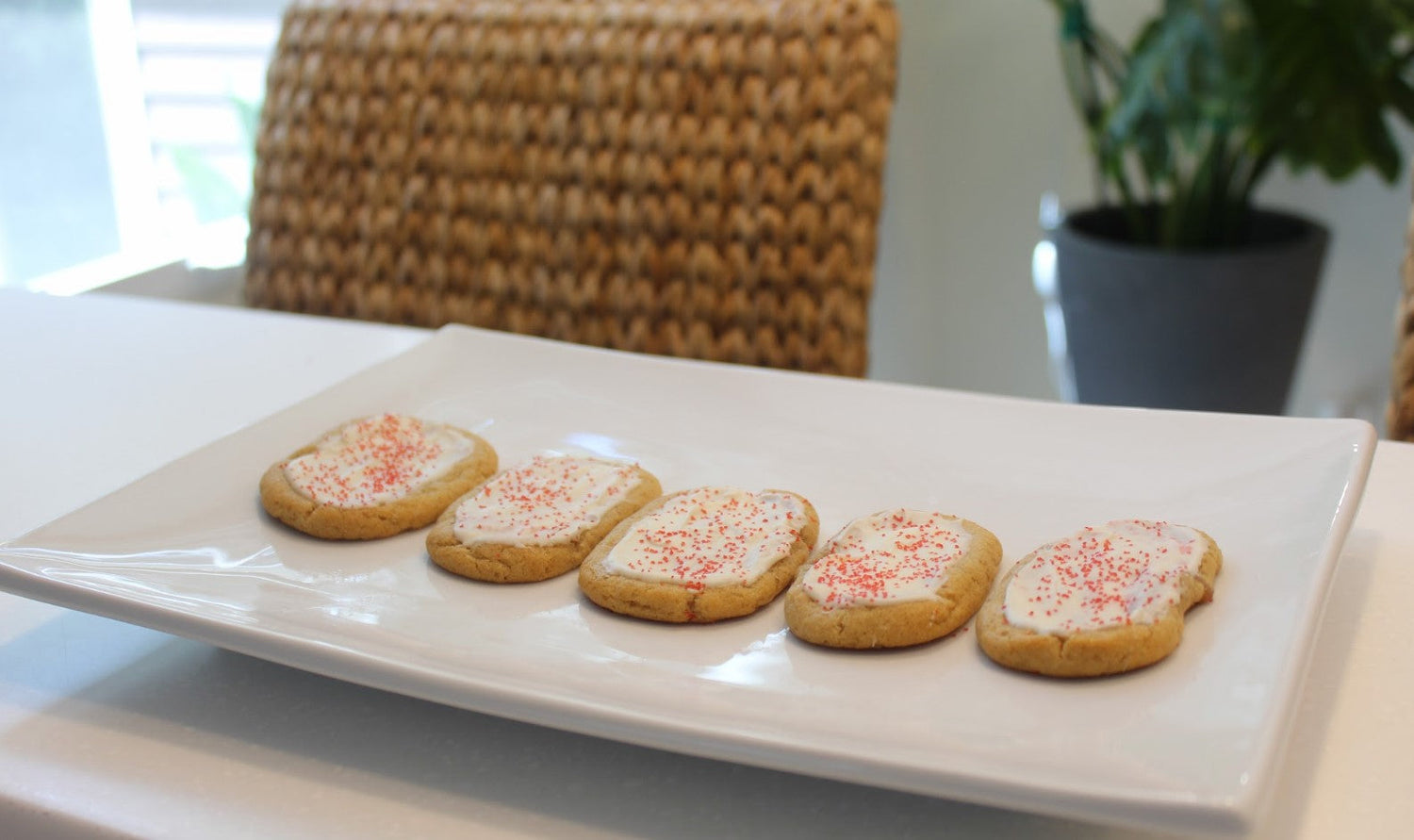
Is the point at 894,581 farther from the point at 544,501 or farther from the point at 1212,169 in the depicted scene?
the point at 1212,169

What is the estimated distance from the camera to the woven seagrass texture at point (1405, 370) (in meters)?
0.91

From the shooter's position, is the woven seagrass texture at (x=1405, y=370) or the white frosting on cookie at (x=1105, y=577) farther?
the woven seagrass texture at (x=1405, y=370)

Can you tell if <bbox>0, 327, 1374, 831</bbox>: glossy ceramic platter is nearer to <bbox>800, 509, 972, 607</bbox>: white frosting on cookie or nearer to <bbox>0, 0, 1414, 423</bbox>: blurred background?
<bbox>800, 509, 972, 607</bbox>: white frosting on cookie

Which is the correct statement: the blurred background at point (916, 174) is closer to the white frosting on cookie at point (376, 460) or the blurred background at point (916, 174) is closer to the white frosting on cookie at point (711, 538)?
the white frosting on cookie at point (376, 460)

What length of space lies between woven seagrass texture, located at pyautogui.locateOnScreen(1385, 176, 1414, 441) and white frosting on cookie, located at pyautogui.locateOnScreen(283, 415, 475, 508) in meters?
0.66

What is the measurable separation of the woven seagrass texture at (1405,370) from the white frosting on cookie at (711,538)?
0.51 m

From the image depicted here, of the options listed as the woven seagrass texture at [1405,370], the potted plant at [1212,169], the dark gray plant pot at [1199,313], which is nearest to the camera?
the woven seagrass texture at [1405,370]

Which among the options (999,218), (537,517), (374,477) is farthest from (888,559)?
(999,218)

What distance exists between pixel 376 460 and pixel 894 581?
33 centimetres

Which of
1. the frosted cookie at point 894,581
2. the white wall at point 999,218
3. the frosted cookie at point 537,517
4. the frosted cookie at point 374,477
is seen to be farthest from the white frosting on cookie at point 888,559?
the white wall at point 999,218

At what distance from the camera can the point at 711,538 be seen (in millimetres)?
643

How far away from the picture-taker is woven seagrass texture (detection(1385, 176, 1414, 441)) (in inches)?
36.0

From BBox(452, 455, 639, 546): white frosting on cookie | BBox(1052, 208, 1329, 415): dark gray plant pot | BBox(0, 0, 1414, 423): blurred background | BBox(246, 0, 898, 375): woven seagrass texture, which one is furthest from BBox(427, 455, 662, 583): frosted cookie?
BBox(0, 0, 1414, 423): blurred background

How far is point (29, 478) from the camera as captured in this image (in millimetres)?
816
